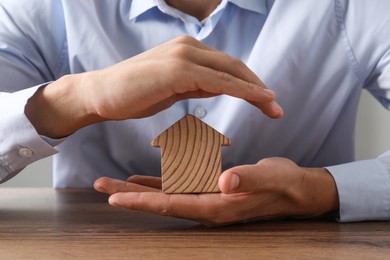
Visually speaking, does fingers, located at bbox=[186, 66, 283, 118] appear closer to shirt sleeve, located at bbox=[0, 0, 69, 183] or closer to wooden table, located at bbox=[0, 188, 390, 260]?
wooden table, located at bbox=[0, 188, 390, 260]

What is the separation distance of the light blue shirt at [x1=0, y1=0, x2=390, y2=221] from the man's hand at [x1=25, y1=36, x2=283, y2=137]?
370mm

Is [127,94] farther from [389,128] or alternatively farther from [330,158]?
[389,128]

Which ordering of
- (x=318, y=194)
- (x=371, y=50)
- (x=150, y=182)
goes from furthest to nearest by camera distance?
(x=371, y=50)
(x=150, y=182)
(x=318, y=194)

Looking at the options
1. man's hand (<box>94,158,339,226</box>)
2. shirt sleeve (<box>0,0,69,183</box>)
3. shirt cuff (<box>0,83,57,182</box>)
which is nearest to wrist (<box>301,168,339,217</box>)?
man's hand (<box>94,158,339,226</box>)

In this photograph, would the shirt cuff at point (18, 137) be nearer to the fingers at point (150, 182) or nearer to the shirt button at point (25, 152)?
the shirt button at point (25, 152)

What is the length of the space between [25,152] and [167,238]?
13.2 inches

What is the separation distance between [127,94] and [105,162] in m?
0.55

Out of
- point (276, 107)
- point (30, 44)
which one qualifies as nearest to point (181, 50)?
point (276, 107)

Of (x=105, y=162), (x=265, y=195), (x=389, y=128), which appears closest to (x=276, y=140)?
(x=105, y=162)

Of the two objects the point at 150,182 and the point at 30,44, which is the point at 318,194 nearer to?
the point at 150,182

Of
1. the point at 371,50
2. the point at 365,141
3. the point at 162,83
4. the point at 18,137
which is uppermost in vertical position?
the point at 371,50

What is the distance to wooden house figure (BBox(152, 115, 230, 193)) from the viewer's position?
900 millimetres

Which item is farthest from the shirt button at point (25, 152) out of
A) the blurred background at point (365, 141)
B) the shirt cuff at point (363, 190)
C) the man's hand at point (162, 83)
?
the blurred background at point (365, 141)

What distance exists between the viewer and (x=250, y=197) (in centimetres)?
88
